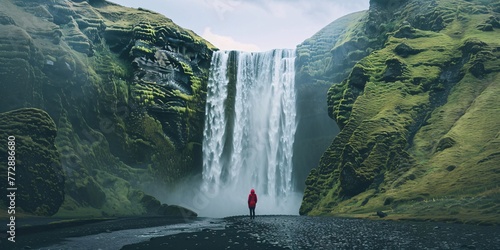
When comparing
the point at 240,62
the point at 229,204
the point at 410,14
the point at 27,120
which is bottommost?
the point at 229,204

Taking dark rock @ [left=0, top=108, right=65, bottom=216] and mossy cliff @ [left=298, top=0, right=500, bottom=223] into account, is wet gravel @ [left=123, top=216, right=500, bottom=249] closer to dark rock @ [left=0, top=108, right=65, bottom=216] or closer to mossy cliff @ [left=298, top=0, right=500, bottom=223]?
mossy cliff @ [left=298, top=0, right=500, bottom=223]

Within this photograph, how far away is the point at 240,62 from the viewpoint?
92.3m

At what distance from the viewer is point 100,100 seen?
7450 centimetres

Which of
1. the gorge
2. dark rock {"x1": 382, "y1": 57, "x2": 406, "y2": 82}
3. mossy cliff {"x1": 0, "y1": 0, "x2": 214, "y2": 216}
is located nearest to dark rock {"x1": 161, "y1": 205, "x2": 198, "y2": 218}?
the gorge

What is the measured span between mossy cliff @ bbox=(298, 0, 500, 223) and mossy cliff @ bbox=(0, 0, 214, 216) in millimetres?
29637

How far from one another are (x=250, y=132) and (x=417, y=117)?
35363 mm

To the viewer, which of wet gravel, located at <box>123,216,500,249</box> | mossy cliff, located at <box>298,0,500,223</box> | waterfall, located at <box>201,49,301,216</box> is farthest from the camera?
waterfall, located at <box>201,49,301,216</box>

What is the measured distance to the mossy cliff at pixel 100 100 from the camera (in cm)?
5512

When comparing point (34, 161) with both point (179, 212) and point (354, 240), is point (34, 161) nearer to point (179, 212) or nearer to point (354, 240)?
point (179, 212)

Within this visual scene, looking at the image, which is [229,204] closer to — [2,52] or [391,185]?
[391,185]

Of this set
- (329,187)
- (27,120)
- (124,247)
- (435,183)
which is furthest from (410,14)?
(124,247)

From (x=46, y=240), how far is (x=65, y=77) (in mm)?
51816

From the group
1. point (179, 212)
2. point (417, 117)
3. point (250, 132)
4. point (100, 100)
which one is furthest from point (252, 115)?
point (417, 117)

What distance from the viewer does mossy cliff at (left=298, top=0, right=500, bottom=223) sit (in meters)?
40.8
